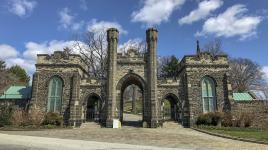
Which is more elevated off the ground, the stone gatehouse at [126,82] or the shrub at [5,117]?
the stone gatehouse at [126,82]

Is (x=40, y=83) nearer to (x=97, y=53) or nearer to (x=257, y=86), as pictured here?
(x=97, y=53)

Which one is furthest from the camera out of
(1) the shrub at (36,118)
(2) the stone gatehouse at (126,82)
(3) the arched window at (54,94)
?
(3) the arched window at (54,94)

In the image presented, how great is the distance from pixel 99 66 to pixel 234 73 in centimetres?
2570

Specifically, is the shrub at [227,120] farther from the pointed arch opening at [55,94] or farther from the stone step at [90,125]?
the pointed arch opening at [55,94]

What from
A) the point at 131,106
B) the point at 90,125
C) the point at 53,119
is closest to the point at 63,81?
the point at 53,119

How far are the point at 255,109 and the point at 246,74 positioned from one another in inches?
1081

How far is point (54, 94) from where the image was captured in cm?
2984

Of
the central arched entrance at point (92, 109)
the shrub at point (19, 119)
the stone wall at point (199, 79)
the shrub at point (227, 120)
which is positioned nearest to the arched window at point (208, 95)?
the stone wall at point (199, 79)

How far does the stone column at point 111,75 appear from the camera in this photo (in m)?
28.1

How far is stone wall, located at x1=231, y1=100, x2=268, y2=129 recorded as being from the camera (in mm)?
27939

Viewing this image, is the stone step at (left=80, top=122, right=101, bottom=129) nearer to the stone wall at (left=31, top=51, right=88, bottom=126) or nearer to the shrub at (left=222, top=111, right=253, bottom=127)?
the stone wall at (left=31, top=51, right=88, bottom=126)

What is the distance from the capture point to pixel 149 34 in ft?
98.0

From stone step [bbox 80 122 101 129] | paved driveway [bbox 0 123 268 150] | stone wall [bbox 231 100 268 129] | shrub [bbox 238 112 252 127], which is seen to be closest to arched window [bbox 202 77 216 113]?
stone wall [bbox 231 100 268 129]

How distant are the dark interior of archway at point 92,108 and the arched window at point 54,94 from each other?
11.6 feet
